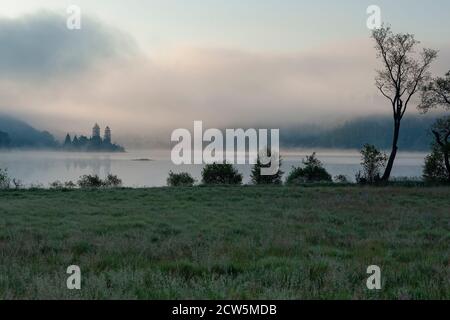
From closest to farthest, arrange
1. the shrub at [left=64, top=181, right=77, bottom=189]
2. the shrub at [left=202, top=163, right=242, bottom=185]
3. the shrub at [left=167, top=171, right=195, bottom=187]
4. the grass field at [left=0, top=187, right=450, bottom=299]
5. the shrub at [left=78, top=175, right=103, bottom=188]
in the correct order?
the grass field at [left=0, top=187, right=450, bottom=299]
the shrub at [left=64, top=181, right=77, bottom=189]
the shrub at [left=78, top=175, right=103, bottom=188]
the shrub at [left=202, top=163, right=242, bottom=185]
the shrub at [left=167, top=171, right=195, bottom=187]

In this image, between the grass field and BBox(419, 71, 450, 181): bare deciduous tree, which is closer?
the grass field

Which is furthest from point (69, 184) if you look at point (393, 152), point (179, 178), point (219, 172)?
point (393, 152)

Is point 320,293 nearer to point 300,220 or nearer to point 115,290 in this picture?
point 115,290

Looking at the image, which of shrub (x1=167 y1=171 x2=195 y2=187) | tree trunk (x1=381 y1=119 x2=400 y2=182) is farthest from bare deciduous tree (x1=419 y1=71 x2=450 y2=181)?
shrub (x1=167 y1=171 x2=195 y2=187)

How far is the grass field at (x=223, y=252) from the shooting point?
24.5ft

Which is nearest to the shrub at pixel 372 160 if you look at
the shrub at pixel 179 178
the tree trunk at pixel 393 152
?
the tree trunk at pixel 393 152

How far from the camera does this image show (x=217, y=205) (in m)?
25.0

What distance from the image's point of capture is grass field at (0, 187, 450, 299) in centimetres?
747

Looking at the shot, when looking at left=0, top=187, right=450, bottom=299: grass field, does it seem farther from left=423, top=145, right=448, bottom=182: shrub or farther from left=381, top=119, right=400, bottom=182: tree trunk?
left=423, top=145, right=448, bottom=182: shrub

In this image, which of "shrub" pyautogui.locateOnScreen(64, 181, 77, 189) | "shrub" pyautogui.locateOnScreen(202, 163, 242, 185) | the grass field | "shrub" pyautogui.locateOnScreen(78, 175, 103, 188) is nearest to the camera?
the grass field

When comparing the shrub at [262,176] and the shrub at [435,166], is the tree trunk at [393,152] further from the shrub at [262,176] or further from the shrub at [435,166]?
the shrub at [262,176]

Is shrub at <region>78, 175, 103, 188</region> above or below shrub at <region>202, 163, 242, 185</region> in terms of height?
below
